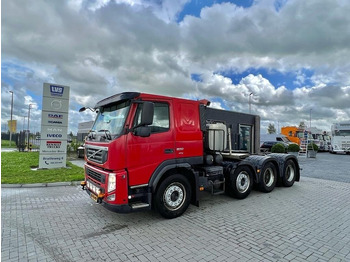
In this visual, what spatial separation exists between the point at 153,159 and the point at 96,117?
1936 mm

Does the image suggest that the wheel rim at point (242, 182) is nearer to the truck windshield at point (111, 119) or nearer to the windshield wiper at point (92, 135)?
the truck windshield at point (111, 119)

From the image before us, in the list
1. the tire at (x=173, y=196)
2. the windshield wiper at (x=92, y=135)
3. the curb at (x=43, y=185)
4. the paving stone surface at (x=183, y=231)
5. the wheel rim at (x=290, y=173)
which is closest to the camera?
the paving stone surface at (x=183, y=231)

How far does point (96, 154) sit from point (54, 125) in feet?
26.4

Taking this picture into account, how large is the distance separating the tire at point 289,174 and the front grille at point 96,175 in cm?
632

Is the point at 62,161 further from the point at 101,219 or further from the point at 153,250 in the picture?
the point at 153,250

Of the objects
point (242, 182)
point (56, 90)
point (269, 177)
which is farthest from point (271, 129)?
point (242, 182)

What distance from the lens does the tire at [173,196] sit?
4.64 metres

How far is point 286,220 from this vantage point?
4.81 m

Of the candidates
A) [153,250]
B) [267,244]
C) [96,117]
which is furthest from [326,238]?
[96,117]

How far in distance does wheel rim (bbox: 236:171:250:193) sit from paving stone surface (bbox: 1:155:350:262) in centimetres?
38

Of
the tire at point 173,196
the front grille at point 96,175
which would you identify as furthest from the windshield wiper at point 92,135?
the tire at point 173,196

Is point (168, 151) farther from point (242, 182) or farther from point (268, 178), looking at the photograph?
point (268, 178)

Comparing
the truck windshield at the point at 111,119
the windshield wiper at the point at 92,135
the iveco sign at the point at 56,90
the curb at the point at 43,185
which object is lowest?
the curb at the point at 43,185

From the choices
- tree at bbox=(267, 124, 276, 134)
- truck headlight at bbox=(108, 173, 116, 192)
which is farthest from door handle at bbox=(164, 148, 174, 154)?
tree at bbox=(267, 124, 276, 134)
